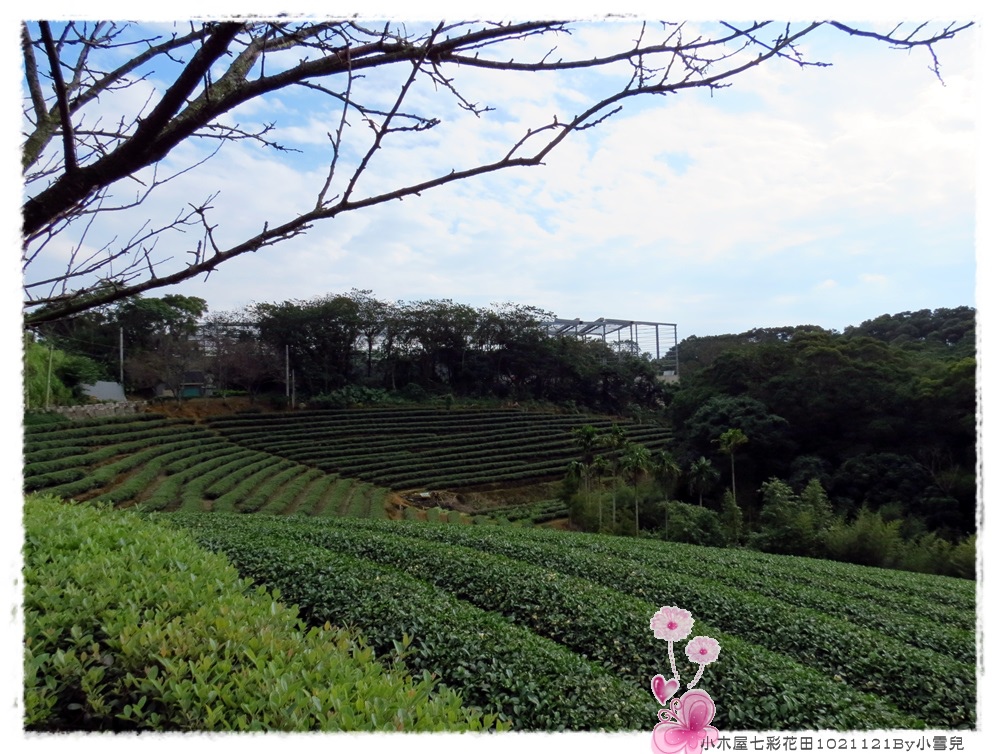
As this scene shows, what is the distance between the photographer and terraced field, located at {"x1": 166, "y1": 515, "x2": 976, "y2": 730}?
1935 mm

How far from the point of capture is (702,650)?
3.04ft

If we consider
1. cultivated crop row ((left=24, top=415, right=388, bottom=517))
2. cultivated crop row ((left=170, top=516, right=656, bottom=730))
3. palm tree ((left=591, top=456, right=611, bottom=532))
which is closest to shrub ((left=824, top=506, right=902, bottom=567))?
palm tree ((left=591, top=456, right=611, bottom=532))


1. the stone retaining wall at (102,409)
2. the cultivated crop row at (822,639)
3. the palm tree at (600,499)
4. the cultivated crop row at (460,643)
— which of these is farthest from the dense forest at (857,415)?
the stone retaining wall at (102,409)

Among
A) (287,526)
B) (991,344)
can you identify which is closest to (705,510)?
(287,526)

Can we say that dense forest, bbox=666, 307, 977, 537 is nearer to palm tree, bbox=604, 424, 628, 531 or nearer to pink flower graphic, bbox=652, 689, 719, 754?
palm tree, bbox=604, 424, 628, 531

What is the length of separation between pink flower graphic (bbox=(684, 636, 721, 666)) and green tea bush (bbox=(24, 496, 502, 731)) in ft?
1.31

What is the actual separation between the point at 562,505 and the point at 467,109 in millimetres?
13895

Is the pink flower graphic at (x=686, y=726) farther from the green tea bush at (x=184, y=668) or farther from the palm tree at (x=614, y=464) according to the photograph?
the palm tree at (x=614, y=464)

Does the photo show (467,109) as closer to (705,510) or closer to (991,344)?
(991,344)

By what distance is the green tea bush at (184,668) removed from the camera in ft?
3.32

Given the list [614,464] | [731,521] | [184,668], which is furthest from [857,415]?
[184,668]

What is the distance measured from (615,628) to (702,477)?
10.1 meters

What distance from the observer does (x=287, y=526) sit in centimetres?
508

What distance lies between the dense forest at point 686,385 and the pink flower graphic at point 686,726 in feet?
22.4
